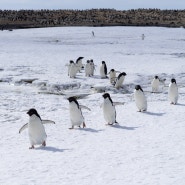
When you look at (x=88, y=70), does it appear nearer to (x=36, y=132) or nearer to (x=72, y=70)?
Result: (x=72, y=70)

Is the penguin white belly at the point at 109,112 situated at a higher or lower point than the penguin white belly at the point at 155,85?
lower

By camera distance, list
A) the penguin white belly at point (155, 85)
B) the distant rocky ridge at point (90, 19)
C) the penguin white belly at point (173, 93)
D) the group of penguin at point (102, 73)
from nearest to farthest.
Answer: the penguin white belly at point (173, 93), the penguin white belly at point (155, 85), the group of penguin at point (102, 73), the distant rocky ridge at point (90, 19)

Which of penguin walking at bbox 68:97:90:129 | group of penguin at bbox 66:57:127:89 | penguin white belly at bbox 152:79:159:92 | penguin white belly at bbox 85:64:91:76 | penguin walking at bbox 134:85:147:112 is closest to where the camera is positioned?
penguin walking at bbox 68:97:90:129

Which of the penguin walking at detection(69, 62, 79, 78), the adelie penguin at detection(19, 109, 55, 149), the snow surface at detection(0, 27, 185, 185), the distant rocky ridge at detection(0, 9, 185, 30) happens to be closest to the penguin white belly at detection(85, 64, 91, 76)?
the snow surface at detection(0, 27, 185, 185)

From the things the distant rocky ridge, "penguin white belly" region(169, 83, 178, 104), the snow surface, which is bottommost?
the snow surface

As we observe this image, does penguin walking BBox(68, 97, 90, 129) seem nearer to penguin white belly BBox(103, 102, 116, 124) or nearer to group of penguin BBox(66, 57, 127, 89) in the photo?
penguin white belly BBox(103, 102, 116, 124)

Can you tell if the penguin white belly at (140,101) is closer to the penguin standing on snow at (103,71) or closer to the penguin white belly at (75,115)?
the penguin white belly at (75,115)

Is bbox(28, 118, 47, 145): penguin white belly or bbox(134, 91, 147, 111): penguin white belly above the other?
bbox(134, 91, 147, 111): penguin white belly

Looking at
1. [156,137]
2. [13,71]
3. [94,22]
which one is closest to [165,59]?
[13,71]

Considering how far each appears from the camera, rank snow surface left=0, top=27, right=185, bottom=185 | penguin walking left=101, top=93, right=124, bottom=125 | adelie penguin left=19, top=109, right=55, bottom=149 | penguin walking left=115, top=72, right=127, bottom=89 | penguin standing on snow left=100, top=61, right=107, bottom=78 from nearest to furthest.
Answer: snow surface left=0, top=27, right=185, bottom=185 → adelie penguin left=19, top=109, right=55, bottom=149 → penguin walking left=101, top=93, right=124, bottom=125 → penguin walking left=115, top=72, right=127, bottom=89 → penguin standing on snow left=100, top=61, right=107, bottom=78

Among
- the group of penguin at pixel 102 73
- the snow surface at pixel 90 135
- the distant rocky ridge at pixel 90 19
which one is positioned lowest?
the snow surface at pixel 90 135

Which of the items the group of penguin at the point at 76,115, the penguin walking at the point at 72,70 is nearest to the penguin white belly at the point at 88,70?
the penguin walking at the point at 72,70

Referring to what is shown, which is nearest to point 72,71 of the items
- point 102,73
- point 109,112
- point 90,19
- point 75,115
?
point 102,73

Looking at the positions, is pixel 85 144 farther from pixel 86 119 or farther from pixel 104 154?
pixel 86 119
